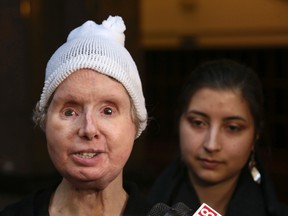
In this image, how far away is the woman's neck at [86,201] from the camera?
73.9 inches

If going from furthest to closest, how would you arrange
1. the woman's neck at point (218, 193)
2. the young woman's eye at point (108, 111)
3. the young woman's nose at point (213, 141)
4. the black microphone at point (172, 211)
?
1. the woman's neck at point (218, 193)
2. the young woman's nose at point (213, 141)
3. the young woman's eye at point (108, 111)
4. the black microphone at point (172, 211)

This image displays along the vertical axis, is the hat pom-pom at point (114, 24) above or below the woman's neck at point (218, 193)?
above

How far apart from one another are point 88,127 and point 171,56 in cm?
616

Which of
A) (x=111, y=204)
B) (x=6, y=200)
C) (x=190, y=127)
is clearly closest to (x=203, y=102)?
(x=190, y=127)

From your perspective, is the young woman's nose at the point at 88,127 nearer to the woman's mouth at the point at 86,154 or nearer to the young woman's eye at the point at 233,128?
the woman's mouth at the point at 86,154

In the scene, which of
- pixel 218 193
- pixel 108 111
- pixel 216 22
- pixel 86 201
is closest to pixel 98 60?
pixel 108 111

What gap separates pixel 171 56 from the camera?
25.8ft

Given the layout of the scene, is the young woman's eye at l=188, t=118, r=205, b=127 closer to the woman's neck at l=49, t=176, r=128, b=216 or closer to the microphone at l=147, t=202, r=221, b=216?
the woman's neck at l=49, t=176, r=128, b=216

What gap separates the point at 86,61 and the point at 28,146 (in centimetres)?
257

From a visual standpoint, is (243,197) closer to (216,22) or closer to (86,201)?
(86,201)

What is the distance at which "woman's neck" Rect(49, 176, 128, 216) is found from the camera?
73.9 inches

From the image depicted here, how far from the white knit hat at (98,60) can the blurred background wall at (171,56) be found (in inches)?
80.7

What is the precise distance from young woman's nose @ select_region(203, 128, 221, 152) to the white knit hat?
2.63ft

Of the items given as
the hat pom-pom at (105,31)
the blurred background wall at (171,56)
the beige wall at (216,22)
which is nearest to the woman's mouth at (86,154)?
the hat pom-pom at (105,31)
